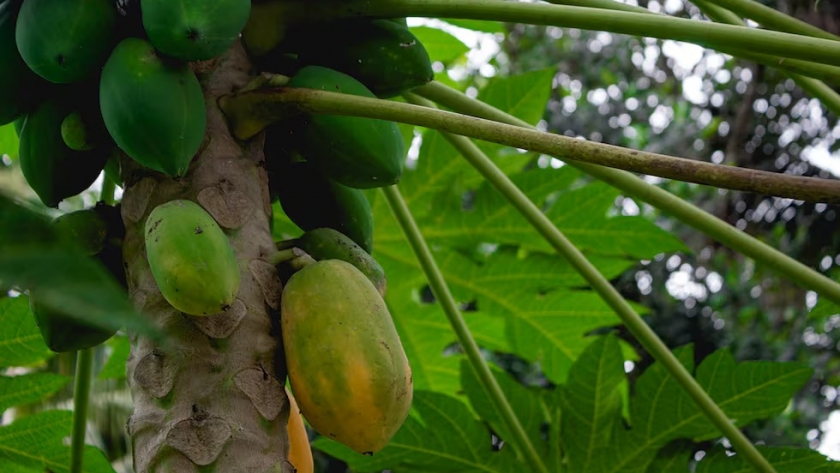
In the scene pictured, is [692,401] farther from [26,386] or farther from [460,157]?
[26,386]

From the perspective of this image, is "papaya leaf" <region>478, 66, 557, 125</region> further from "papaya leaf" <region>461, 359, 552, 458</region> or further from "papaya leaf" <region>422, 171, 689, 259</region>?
"papaya leaf" <region>461, 359, 552, 458</region>

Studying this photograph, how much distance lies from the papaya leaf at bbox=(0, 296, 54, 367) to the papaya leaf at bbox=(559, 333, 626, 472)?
104cm

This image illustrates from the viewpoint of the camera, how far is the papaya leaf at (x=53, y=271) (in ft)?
1.43

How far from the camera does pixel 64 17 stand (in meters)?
1.13

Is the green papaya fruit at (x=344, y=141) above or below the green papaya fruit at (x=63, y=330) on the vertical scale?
above

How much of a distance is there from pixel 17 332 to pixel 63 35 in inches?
30.7

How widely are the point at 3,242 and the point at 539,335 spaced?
209 centimetres

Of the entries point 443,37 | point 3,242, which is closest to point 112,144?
point 3,242

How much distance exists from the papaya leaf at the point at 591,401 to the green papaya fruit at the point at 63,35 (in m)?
1.16

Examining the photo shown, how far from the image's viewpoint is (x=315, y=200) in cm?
138

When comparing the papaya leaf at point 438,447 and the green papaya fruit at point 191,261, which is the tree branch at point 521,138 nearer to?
the green papaya fruit at point 191,261

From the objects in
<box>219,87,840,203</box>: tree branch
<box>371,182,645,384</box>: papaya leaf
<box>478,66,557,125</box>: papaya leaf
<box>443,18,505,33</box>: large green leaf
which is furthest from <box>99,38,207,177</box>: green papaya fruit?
<box>371,182,645,384</box>: papaya leaf

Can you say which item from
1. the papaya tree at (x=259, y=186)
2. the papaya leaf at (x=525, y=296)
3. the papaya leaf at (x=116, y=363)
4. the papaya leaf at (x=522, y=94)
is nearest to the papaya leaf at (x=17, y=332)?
the papaya tree at (x=259, y=186)

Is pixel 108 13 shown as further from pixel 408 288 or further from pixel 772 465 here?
pixel 408 288
